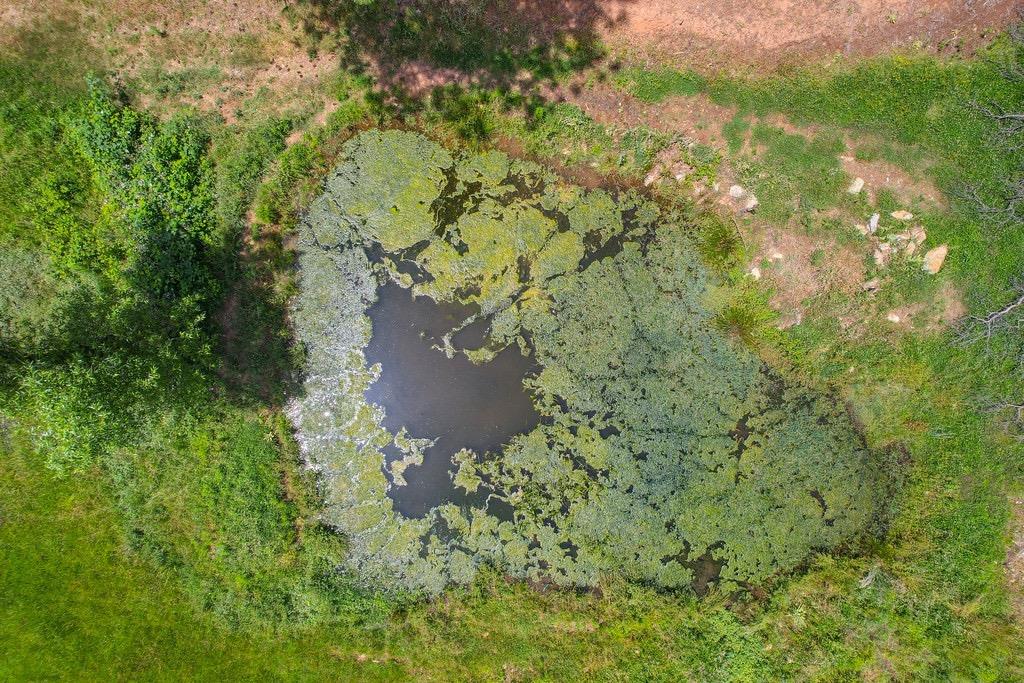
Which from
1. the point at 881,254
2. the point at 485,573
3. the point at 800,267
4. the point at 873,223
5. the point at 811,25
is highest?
the point at 811,25

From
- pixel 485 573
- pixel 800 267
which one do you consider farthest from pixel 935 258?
pixel 485 573

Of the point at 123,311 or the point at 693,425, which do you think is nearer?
the point at 123,311

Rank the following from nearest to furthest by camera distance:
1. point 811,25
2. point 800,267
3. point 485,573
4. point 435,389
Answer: point 811,25, point 800,267, point 485,573, point 435,389

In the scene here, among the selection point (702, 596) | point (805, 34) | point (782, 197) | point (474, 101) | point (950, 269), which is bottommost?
point (702, 596)

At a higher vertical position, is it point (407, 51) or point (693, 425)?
point (407, 51)

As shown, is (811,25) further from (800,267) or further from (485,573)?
(485,573)

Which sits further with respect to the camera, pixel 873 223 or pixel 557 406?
pixel 557 406

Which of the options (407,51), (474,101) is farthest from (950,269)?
(407,51)

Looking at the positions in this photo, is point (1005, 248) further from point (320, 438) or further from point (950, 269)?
point (320, 438)
